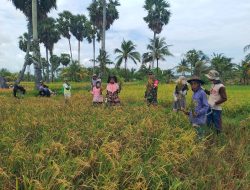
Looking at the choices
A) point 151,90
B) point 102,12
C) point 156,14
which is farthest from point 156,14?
point 151,90

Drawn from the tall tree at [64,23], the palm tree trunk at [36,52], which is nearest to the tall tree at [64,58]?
the tall tree at [64,23]

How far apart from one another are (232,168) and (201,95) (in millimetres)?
2278

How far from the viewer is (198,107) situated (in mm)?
7688

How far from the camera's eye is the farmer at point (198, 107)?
7.63 metres

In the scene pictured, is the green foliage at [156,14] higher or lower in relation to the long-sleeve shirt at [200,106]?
higher

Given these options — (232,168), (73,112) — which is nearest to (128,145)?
(232,168)

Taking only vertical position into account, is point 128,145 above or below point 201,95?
below

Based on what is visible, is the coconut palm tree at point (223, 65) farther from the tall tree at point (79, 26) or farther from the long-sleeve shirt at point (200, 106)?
the long-sleeve shirt at point (200, 106)

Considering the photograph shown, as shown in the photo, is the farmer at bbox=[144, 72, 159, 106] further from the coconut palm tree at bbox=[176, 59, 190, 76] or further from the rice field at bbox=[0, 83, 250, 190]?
the coconut palm tree at bbox=[176, 59, 190, 76]

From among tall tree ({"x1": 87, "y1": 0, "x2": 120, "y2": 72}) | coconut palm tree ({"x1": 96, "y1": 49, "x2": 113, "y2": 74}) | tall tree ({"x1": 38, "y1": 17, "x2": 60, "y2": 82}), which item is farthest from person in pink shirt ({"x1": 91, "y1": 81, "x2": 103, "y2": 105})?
tall tree ({"x1": 38, "y1": 17, "x2": 60, "y2": 82})

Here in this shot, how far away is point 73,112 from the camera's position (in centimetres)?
966

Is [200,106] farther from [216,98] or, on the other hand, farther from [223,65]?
[223,65]

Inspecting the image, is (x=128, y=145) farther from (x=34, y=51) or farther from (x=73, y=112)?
(x=34, y=51)

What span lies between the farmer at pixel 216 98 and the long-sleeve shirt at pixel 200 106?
73 cm
